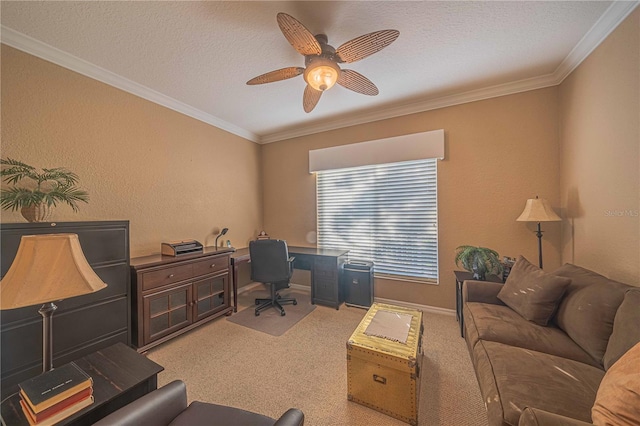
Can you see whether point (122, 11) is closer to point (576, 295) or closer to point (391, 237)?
Result: point (391, 237)

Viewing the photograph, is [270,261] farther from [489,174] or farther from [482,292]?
[489,174]

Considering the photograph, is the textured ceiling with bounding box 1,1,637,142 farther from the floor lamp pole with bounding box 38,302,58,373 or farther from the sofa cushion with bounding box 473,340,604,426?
the sofa cushion with bounding box 473,340,604,426

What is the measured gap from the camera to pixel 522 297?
5.99 feet

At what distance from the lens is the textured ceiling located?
165 centimetres

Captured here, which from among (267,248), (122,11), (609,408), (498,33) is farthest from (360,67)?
(609,408)

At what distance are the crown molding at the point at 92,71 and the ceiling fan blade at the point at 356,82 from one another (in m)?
2.24

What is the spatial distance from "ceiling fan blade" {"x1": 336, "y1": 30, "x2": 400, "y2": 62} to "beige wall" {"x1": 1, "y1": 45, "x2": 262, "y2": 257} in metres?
2.42

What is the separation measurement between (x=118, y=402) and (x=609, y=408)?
2.02m

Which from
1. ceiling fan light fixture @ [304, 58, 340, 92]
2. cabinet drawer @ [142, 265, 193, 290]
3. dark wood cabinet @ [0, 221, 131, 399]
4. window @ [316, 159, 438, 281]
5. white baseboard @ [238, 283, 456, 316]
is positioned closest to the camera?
dark wood cabinet @ [0, 221, 131, 399]

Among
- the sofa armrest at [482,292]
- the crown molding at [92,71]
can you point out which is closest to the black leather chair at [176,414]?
the sofa armrest at [482,292]

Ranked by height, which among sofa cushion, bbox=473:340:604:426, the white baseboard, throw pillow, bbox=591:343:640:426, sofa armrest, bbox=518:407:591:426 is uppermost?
throw pillow, bbox=591:343:640:426

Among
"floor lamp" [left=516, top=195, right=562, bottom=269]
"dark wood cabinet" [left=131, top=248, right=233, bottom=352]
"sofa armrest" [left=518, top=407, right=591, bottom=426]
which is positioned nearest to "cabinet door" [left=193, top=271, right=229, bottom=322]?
"dark wood cabinet" [left=131, top=248, right=233, bottom=352]

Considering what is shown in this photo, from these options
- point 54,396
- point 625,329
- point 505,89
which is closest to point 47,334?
point 54,396

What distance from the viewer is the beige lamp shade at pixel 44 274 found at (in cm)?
86
